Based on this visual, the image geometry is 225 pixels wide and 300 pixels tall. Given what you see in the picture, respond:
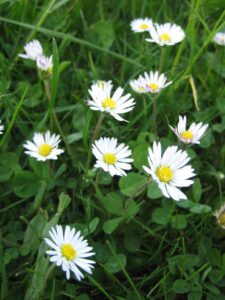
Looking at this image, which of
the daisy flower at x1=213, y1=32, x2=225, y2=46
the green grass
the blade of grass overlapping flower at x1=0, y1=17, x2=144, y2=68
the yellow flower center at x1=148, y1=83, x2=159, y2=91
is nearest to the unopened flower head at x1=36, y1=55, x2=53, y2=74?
the green grass

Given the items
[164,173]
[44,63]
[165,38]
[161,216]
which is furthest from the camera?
[165,38]

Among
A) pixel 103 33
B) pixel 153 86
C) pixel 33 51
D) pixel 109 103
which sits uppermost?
pixel 103 33

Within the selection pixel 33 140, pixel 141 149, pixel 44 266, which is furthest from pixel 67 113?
pixel 44 266

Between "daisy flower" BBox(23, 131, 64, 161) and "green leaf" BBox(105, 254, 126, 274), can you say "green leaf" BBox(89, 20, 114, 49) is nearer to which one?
"daisy flower" BBox(23, 131, 64, 161)

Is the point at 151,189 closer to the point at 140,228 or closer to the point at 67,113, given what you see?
the point at 140,228

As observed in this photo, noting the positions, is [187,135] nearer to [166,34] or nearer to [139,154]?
[139,154]

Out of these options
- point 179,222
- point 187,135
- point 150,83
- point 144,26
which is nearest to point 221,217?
point 179,222

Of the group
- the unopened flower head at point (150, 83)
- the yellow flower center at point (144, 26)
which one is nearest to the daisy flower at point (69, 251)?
the unopened flower head at point (150, 83)
